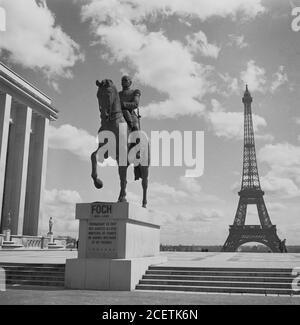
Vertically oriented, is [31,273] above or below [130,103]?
below

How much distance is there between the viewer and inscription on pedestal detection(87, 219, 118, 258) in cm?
1410

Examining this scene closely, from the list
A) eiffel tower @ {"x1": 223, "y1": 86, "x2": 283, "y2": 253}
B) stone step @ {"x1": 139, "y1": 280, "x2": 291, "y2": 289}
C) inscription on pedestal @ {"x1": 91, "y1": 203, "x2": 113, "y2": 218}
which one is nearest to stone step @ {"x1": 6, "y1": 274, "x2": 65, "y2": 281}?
inscription on pedestal @ {"x1": 91, "y1": 203, "x2": 113, "y2": 218}

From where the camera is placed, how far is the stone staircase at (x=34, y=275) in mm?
14406

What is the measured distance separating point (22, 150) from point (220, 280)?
166 feet

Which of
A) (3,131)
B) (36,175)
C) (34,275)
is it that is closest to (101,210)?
(34,275)

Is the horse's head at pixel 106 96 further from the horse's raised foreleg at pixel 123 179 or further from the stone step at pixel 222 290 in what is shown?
the stone step at pixel 222 290

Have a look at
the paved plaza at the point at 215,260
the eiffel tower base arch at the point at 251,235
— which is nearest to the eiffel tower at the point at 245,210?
the eiffel tower base arch at the point at 251,235

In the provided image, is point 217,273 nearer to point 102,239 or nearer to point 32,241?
point 102,239

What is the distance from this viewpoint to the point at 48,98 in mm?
68812

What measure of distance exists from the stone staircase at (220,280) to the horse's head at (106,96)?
6007 mm

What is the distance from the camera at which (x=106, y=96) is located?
1469cm

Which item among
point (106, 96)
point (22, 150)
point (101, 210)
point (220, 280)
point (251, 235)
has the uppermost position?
point (22, 150)

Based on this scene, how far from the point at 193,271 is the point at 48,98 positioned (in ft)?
194
